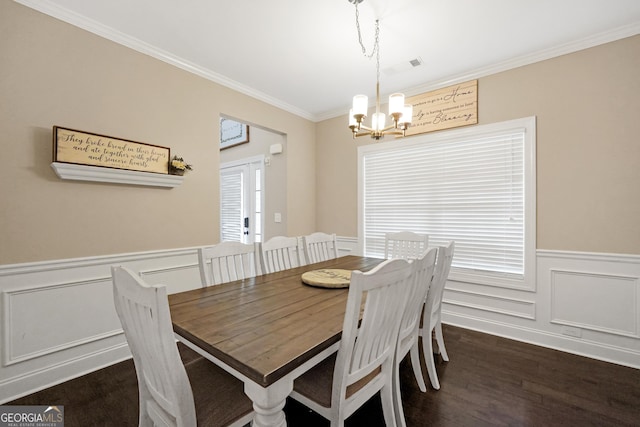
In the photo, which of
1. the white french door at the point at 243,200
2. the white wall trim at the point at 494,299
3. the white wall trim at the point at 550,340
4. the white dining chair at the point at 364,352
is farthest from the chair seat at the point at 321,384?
the white french door at the point at 243,200

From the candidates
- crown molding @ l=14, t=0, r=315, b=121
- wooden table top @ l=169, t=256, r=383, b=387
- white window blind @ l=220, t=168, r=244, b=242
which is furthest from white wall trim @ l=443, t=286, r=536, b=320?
white window blind @ l=220, t=168, r=244, b=242

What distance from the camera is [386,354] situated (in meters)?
1.34

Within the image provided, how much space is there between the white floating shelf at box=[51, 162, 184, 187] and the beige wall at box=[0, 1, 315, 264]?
0.28ft

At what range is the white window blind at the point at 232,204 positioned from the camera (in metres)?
4.71

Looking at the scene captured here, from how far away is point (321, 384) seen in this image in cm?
126

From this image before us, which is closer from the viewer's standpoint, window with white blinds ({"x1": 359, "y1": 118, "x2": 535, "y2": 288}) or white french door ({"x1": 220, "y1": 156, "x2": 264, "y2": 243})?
window with white blinds ({"x1": 359, "y1": 118, "x2": 535, "y2": 288})

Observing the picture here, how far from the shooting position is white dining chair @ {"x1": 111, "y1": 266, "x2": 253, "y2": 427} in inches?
36.1

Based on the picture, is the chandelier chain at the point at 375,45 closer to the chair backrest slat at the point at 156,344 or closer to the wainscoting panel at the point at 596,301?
the chair backrest slat at the point at 156,344

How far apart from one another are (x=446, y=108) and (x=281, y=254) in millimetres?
2390

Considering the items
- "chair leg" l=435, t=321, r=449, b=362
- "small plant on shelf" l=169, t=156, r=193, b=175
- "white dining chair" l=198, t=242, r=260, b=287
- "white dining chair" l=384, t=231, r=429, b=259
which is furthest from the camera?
"white dining chair" l=384, t=231, r=429, b=259

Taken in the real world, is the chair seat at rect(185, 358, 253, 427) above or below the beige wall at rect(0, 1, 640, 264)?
below

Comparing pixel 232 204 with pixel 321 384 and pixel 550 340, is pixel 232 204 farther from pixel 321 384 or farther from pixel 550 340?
pixel 550 340

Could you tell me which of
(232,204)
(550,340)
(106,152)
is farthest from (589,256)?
(232,204)

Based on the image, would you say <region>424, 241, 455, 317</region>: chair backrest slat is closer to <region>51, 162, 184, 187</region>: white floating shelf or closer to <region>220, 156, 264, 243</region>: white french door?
<region>51, 162, 184, 187</region>: white floating shelf
